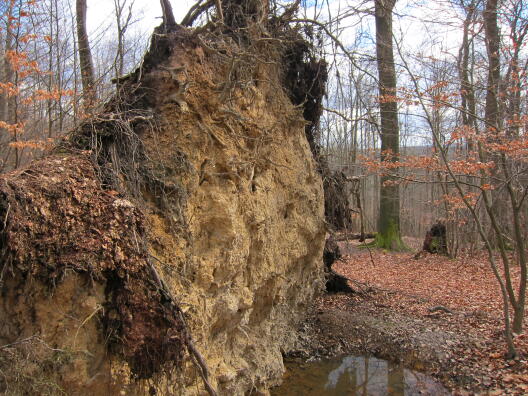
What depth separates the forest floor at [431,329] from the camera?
5.93m

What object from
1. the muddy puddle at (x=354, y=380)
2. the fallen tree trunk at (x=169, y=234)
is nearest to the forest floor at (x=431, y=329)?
the muddy puddle at (x=354, y=380)

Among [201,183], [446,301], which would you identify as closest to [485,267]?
[446,301]

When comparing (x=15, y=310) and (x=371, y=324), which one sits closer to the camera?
(x=15, y=310)

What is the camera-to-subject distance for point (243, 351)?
5.55 m

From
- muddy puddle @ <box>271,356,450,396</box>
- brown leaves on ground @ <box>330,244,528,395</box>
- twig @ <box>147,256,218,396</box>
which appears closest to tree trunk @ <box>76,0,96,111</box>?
brown leaves on ground @ <box>330,244,528,395</box>

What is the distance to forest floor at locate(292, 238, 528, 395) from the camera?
19.5 feet

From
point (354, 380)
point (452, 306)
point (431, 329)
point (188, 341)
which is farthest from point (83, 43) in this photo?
point (452, 306)

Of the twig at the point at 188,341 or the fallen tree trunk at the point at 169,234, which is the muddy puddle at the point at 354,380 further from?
the twig at the point at 188,341

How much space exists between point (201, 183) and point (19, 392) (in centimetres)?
282

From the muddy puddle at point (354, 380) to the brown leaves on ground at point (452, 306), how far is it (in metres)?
0.44

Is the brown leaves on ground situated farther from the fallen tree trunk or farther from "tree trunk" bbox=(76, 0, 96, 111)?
"tree trunk" bbox=(76, 0, 96, 111)

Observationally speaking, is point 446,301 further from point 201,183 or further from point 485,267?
point 201,183

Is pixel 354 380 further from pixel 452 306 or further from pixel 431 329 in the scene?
pixel 452 306

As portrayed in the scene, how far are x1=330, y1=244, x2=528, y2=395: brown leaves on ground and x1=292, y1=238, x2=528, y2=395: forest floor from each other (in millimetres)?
13
